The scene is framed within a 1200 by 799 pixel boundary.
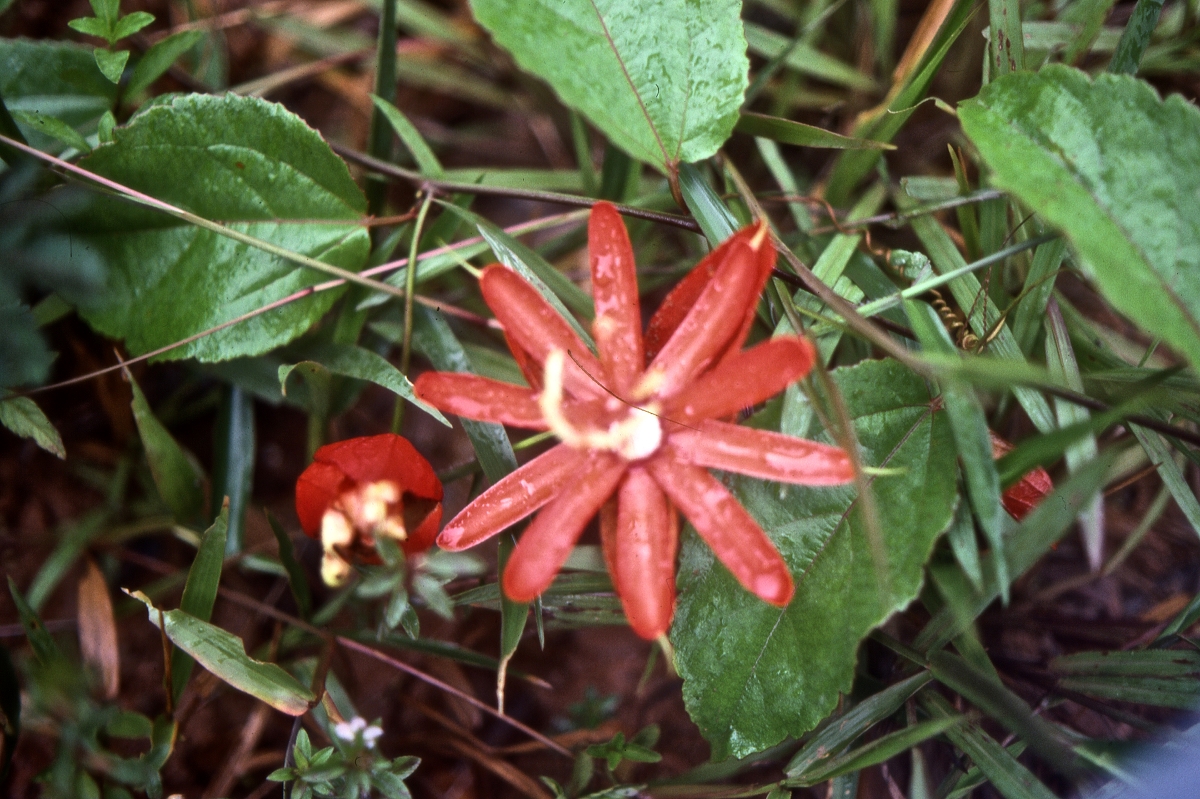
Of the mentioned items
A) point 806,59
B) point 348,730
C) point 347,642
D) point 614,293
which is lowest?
point 347,642

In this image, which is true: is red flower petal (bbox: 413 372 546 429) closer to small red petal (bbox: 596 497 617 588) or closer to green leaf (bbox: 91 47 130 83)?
small red petal (bbox: 596 497 617 588)

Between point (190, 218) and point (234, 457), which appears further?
point (234, 457)

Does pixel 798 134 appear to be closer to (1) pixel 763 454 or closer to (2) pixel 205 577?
(1) pixel 763 454

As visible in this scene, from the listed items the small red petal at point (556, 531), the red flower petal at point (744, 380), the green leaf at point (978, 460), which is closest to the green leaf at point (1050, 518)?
the green leaf at point (978, 460)

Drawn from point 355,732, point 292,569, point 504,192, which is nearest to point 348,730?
point 355,732

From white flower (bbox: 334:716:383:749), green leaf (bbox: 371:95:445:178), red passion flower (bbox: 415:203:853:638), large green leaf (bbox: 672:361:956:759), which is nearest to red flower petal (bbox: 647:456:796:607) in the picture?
red passion flower (bbox: 415:203:853:638)
